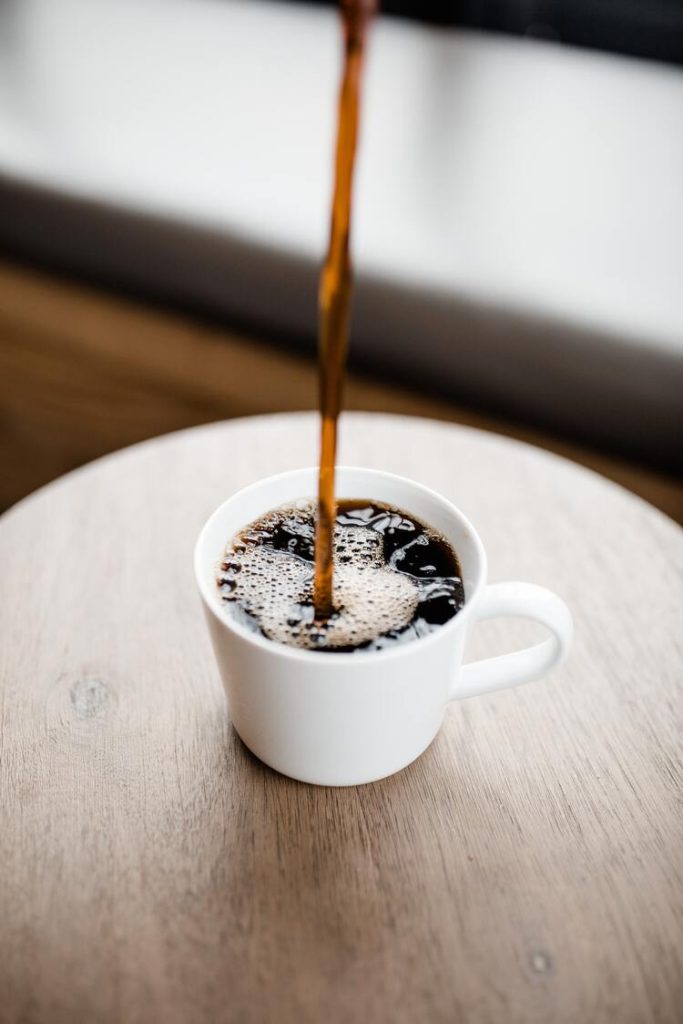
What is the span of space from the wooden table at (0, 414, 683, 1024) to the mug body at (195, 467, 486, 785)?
0.03 m

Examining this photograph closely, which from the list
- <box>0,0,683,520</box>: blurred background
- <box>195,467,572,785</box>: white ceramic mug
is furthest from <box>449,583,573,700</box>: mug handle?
<box>0,0,683,520</box>: blurred background

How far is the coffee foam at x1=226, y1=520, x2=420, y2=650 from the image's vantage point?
0.48 m

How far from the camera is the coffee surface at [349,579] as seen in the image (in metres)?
0.48

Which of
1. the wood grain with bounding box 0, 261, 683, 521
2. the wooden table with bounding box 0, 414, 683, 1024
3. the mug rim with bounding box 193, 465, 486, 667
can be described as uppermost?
the mug rim with bounding box 193, 465, 486, 667

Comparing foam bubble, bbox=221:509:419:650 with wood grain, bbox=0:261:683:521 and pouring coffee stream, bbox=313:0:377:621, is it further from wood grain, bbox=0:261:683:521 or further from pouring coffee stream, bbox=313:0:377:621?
wood grain, bbox=0:261:683:521

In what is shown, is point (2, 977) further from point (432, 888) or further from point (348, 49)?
point (348, 49)

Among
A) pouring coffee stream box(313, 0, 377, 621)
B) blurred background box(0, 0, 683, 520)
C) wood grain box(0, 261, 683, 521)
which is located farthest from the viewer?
wood grain box(0, 261, 683, 521)

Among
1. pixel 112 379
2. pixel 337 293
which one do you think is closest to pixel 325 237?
pixel 112 379

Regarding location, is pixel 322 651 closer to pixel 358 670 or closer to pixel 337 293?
pixel 358 670

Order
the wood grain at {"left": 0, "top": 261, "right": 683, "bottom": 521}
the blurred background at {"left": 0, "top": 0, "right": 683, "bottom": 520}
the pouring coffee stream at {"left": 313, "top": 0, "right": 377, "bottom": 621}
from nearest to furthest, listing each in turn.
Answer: the pouring coffee stream at {"left": 313, "top": 0, "right": 377, "bottom": 621}, the blurred background at {"left": 0, "top": 0, "right": 683, "bottom": 520}, the wood grain at {"left": 0, "top": 261, "right": 683, "bottom": 521}

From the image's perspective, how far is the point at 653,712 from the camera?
58 centimetres

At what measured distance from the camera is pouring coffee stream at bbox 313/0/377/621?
425mm

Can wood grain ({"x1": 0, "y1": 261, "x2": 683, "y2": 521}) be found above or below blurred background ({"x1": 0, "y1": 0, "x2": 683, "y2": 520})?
below

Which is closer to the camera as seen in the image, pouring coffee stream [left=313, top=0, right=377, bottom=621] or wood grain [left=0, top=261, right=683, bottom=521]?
pouring coffee stream [left=313, top=0, right=377, bottom=621]
